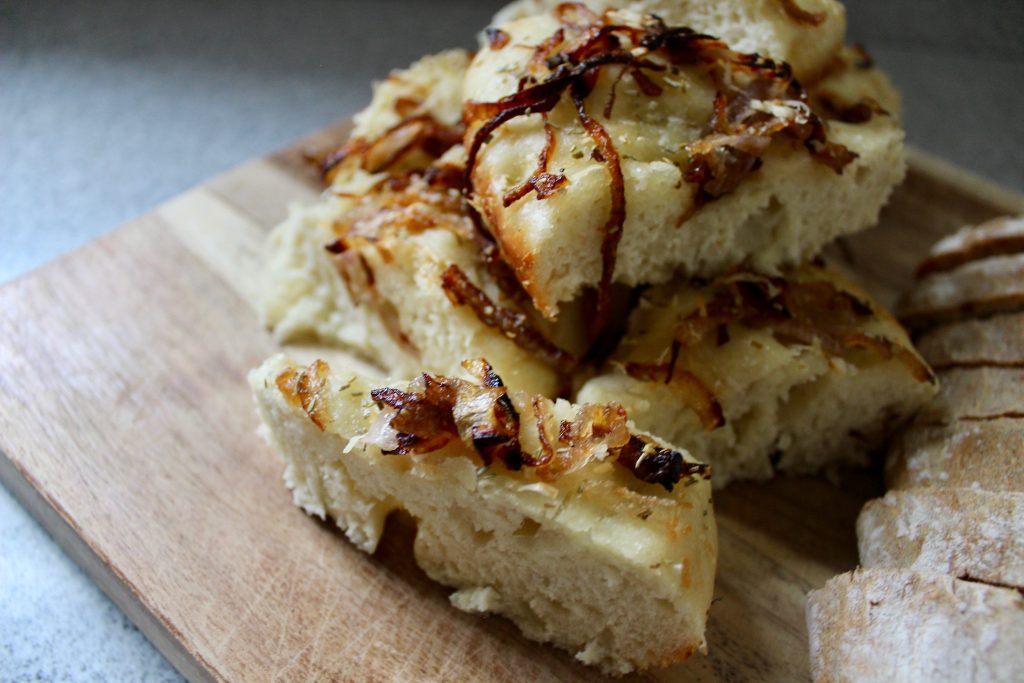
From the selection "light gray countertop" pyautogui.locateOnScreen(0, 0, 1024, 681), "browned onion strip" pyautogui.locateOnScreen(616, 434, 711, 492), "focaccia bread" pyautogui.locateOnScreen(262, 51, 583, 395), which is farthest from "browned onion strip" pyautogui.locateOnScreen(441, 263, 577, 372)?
"light gray countertop" pyautogui.locateOnScreen(0, 0, 1024, 681)

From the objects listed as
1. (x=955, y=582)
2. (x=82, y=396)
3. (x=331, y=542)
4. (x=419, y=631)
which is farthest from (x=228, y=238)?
(x=955, y=582)

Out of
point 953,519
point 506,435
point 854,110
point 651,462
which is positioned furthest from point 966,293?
point 506,435

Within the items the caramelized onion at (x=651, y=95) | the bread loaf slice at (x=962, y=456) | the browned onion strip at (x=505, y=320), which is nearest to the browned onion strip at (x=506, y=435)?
the browned onion strip at (x=505, y=320)

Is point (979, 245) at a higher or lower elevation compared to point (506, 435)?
lower

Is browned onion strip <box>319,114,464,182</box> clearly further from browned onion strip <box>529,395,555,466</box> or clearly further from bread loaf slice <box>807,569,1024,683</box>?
bread loaf slice <box>807,569,1024,683</box>

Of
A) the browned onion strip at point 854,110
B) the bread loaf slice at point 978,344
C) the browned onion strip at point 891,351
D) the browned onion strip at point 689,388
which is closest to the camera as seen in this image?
the browned onion strip at point 689,388

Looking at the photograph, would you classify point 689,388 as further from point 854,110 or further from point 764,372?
point 854,110

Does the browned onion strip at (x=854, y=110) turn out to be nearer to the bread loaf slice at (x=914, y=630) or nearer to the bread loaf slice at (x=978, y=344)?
the bread loaf slice at (x=978, y=344)
